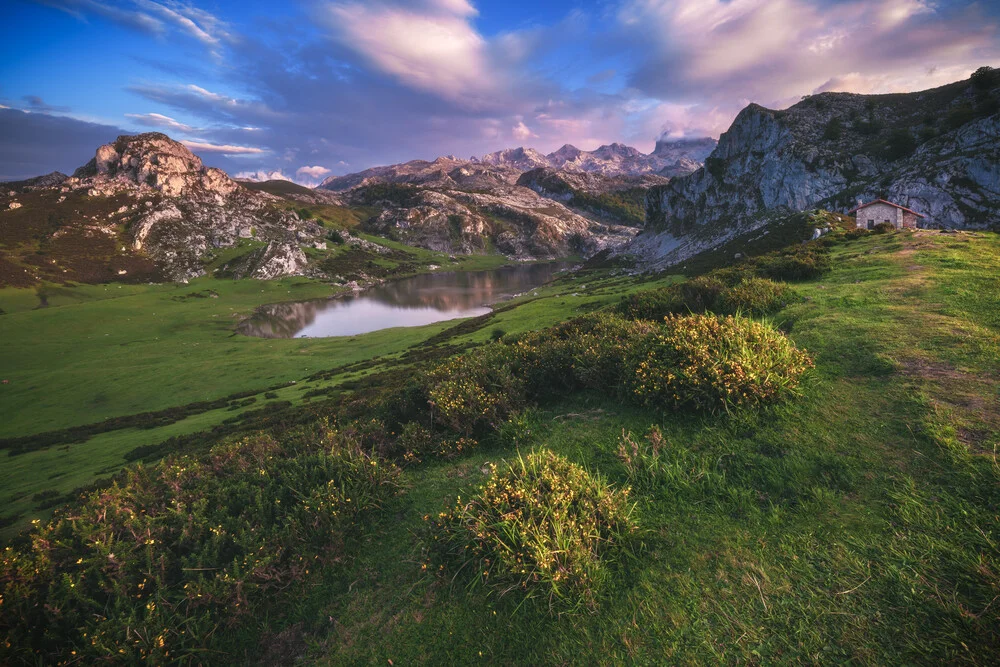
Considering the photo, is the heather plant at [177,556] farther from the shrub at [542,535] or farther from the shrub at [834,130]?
the shrub at [834,130]

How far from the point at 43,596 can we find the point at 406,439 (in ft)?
19.8

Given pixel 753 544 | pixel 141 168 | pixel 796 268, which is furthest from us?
pixel 141 168

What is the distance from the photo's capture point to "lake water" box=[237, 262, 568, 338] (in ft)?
299

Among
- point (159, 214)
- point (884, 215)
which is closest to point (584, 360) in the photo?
point (884, 215)

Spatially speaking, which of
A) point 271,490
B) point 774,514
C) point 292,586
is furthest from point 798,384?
point 271,490

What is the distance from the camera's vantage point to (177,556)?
20.4ft

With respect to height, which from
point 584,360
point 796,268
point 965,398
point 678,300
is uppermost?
point 796,268

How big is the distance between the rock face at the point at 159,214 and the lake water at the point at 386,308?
48.1 metres

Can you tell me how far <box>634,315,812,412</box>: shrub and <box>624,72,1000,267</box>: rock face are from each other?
74.6 metres

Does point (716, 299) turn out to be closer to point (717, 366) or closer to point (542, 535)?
point (717, 366)

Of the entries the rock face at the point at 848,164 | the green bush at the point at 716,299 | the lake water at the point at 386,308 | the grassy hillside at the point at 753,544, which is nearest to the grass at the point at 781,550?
the grassy hillside at the point at 753,544

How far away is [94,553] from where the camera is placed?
232 inches

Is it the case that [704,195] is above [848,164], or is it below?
above

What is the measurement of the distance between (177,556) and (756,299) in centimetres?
1680
